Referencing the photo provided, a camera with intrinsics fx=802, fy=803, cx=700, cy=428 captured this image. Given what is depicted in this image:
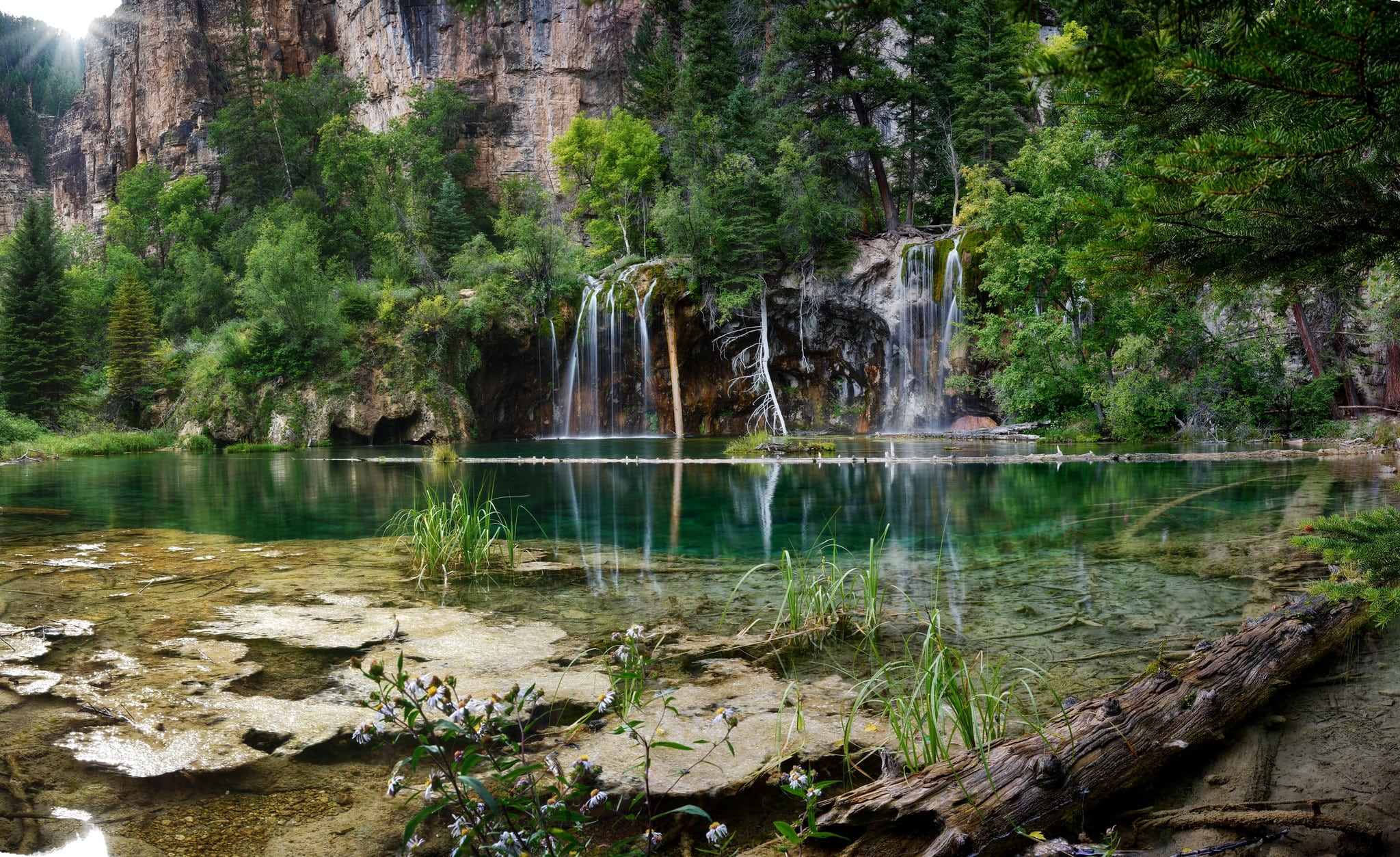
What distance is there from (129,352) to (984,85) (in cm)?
3607

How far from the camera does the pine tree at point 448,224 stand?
40.0m

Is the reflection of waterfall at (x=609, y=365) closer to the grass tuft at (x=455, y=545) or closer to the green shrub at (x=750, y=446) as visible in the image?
the green shrub at (x=750, y=446)

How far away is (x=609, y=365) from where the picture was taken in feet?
112

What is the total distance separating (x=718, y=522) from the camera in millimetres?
10016

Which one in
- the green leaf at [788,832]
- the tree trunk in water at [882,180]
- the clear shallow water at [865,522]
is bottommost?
the clear shallow water at [865,522]

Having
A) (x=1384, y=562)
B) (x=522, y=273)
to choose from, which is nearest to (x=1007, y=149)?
(x=522, y=273)

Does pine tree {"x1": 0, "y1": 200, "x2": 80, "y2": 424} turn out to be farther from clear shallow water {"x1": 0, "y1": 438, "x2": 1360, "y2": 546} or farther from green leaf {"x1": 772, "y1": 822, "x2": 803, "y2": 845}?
green leaf {"x1": 772, "y1": 822, "x2": 803, "y2": 845}

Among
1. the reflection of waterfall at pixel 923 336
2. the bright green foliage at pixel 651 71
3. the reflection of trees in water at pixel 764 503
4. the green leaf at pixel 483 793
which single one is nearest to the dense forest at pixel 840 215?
the bright green foliage at pixel 651 71

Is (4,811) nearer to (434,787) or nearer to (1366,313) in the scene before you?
(434,787)

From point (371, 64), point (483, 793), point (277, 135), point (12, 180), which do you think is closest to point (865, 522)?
point (483, 793)

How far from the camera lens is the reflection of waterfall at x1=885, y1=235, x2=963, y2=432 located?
29.0 metres

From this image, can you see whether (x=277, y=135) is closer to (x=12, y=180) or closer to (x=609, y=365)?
(x=609, y=365)

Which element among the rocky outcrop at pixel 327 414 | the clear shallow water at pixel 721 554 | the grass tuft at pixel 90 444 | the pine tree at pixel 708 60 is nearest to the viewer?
the clear shallow water at pixel 721 554

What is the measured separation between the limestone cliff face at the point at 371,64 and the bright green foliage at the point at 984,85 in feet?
80.3
